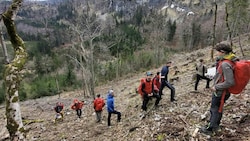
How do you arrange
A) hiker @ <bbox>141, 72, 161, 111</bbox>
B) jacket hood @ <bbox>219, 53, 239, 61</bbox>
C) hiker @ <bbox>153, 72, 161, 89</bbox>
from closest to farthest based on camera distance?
jacket hood @ <bbox>219, 53, 239, 61</bbox> → hiker @ <bbox>141, 72, 161, 111</bbox> → hiker @ <bbox>153, 72, 161, 89</bbox>

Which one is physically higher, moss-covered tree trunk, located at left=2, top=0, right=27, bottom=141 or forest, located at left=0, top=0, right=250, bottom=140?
moss-covered tree trunk, located at left=2, top=0, right=27, bottom=141

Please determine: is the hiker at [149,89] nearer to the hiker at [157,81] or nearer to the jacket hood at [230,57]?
the hiker at [157,81]

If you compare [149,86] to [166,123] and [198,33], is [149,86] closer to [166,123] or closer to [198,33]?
[166,123]

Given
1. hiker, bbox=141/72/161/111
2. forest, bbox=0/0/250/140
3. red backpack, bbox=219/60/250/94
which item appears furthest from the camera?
forest, bbox=0/0/250/140

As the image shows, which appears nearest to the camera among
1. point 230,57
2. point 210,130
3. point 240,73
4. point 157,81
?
point 240,73

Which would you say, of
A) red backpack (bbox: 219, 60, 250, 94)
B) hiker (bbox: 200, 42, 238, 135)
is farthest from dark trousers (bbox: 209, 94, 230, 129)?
red backpack (bbox: 219, 60, 250, 94)

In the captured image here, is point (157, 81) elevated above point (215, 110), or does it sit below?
below

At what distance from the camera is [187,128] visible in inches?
319

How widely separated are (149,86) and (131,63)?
50393 millimetres

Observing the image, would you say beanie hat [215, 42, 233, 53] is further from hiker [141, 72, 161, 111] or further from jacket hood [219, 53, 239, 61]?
hiker [141, 72, 161, 111]

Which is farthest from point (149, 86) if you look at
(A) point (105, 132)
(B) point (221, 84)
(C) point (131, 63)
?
(C) point (131, 63)

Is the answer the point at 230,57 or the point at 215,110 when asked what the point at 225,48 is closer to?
the point at 230,57

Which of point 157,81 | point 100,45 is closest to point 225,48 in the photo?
point 157,81

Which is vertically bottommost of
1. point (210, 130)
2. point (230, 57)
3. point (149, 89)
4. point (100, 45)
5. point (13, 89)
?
point (100, 45)
